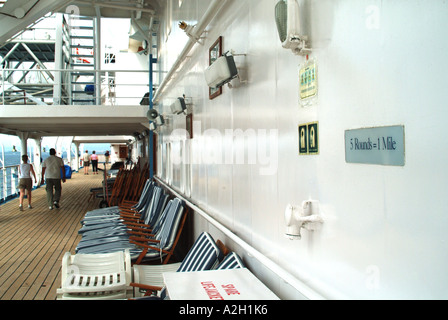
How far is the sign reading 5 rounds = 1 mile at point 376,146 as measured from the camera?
1025 mm

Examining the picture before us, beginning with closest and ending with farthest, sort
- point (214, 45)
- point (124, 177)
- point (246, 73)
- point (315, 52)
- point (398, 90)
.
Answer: point (398, 90)
point (315, 52)
point (246, 73)
point (214, 45)
point (124, 177)

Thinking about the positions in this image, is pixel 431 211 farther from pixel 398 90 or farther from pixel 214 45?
pixel 214 45

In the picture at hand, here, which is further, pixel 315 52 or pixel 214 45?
pixel 214 45

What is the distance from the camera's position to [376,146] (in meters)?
1.11

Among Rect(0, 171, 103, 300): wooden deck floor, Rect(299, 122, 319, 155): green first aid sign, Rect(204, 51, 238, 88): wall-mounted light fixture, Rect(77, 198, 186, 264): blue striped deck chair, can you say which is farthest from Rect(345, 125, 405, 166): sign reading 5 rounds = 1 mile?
Rect(0, 171, 103, 300): wooden deck floor

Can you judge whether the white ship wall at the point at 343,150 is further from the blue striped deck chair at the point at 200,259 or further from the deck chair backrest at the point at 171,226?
the deck chair backrest at the point at 171,226

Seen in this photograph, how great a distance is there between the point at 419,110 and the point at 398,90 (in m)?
0.10

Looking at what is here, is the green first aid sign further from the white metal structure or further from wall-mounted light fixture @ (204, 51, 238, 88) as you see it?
wall-mounted light fixture @ (204, 51, 238, 88)

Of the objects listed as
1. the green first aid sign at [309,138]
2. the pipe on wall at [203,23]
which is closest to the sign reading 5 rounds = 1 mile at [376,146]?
the green first aid sign at [309,138]

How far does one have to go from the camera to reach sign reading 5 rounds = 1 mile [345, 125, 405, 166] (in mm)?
1025

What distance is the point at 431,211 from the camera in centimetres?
92

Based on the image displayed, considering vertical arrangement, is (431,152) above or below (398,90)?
below
